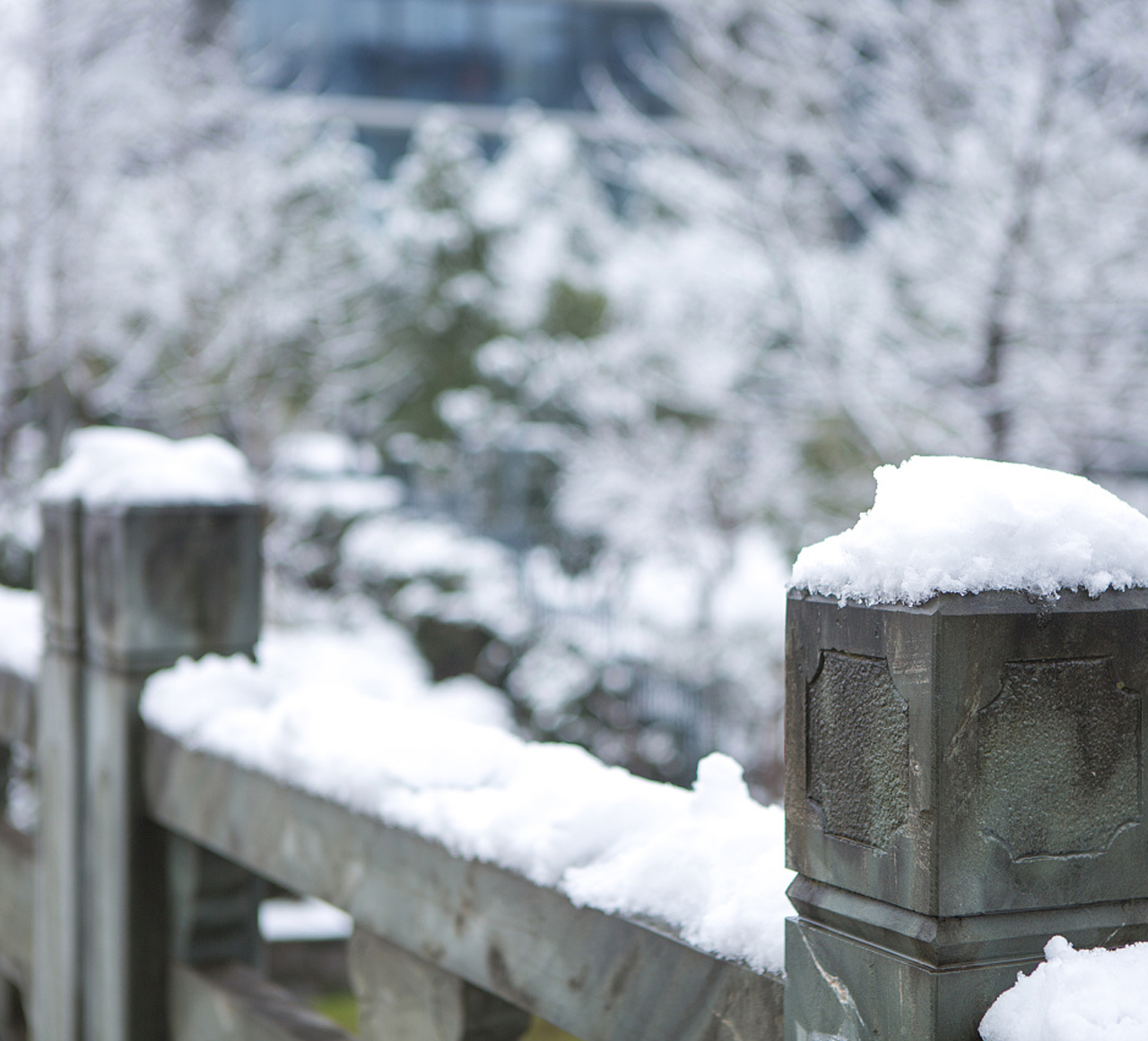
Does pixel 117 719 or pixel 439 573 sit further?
pixel 439 573

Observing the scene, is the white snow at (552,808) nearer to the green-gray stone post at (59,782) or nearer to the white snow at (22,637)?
the green-gray stone post at (59,782)

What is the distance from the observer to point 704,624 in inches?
457

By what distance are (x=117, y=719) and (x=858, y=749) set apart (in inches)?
81.6

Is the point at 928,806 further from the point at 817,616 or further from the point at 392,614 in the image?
the point at 392,614

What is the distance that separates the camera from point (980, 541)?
3.51 ft

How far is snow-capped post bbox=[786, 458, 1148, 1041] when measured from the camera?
3.36 ft

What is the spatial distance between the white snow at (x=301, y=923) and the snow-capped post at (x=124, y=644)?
420cm

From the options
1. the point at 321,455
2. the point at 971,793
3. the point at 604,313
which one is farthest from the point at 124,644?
the point at 321,455

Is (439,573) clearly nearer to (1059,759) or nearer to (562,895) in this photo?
(562,895)

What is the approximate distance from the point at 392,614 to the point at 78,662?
31.0ft

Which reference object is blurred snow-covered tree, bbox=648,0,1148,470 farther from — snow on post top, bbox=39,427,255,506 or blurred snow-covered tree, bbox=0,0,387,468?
snow on post top, bbox=39,427,255,506

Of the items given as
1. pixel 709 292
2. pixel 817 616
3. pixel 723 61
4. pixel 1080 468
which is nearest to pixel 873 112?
pixel 723 61

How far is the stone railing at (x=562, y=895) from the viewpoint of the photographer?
104cm

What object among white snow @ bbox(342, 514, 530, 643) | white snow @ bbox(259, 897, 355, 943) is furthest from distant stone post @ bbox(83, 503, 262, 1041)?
white snow @ bbox(342, 514, 530, 643)
